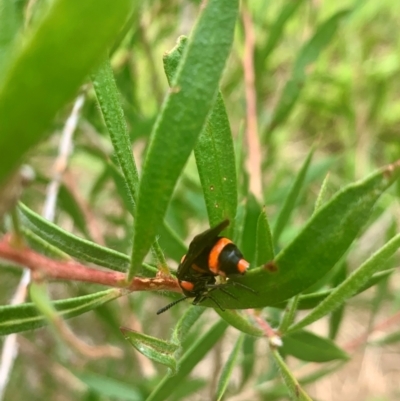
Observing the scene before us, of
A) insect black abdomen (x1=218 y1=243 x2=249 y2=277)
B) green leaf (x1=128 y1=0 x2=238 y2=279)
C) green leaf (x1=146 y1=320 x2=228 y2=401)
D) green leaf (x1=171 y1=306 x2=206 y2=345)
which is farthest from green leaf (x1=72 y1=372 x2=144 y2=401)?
green leaf (x1=128 y1=0 x2=238 y2=279)

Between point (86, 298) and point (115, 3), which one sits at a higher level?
point (115, 3)

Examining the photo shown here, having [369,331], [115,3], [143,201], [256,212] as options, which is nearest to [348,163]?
[369,331]

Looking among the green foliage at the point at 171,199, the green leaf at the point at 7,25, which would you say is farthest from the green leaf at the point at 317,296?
the green leaf at the point at 7,25

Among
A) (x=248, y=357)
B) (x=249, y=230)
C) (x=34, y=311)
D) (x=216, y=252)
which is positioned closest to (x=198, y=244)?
(x=216, y=252)

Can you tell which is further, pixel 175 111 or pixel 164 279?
pixel 164 279

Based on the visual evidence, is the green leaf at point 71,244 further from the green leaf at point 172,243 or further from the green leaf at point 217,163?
the green leaf at point 172,243

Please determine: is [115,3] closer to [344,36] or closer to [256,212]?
[256,212]
